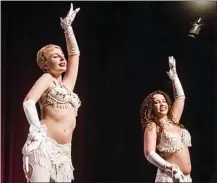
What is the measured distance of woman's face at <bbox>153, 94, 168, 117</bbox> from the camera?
3.47 meters

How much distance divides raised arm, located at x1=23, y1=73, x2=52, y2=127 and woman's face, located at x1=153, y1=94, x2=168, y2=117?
0.79m

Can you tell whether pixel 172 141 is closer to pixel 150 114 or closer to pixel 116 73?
pixel 150 114

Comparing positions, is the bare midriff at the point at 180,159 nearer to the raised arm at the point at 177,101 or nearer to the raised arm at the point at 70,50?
the raised arm at the point at 177,101

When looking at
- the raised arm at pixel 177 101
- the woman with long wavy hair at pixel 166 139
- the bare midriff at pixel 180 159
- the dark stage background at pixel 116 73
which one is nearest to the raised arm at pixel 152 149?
the woman with long wavy hair at pixel 166 139

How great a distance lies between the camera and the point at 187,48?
14.5ft

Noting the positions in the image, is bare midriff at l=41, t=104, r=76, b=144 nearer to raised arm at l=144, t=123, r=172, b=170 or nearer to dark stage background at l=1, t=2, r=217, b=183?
raised arm at l=144, t=123, r=172, b=170

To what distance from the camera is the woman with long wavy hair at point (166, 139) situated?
3.27 metres

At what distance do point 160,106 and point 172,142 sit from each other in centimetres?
27

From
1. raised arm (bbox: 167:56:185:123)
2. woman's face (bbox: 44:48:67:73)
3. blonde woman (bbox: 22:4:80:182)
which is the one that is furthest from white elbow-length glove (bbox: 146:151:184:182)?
woman's face (bbox: 44:48:67:73)

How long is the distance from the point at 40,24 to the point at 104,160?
126 cm

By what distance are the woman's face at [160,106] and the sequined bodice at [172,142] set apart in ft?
0.46

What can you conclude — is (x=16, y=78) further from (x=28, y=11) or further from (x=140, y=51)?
(x=140, y=51)

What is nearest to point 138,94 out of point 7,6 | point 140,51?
point 140,51

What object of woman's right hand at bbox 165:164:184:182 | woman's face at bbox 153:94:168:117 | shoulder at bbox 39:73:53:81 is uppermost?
shoulder at bbox 39:73:53:81
